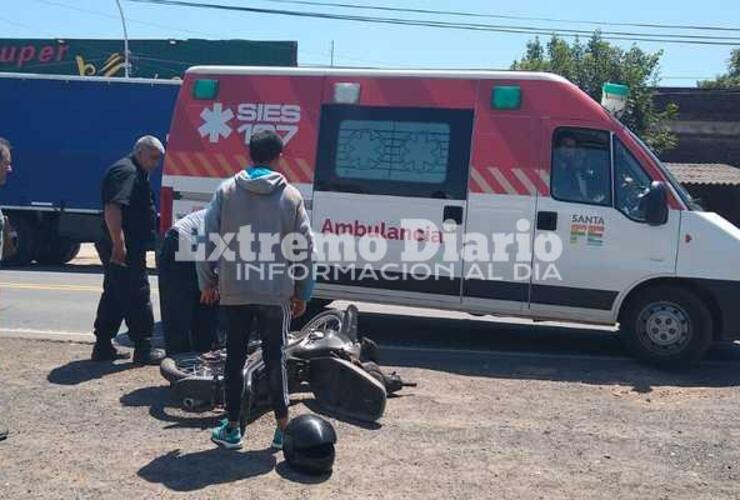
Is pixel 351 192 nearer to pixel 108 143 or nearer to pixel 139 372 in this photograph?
pixel 139 372

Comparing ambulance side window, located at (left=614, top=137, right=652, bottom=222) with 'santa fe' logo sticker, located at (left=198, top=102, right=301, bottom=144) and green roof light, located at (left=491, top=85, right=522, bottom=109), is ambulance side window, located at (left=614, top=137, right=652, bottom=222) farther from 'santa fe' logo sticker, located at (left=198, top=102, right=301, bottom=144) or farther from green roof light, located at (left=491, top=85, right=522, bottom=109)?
'santa fe' logo sticker, located at (left=198, top=102, right=301, bottom=144)

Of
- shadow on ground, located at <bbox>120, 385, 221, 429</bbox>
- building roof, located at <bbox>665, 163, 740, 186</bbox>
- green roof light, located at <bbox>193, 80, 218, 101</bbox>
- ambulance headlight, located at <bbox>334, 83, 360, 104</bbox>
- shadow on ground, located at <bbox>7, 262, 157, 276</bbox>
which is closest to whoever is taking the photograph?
shadow on ground, located at <bbox>120, 385, 221, 429</bbox>

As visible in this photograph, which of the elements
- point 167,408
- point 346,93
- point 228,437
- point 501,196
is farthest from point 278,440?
point 346,93

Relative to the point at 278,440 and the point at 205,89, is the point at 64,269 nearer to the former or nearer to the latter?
the point at 205,89

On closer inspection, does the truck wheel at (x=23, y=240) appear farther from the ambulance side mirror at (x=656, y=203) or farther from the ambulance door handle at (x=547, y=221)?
the ambulance side mirror at (x=656, y=203)

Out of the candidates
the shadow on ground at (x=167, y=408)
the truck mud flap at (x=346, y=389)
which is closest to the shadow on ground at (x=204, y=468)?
→ the shadow on ground at (x=167, y=408)

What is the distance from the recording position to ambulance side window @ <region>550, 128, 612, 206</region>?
25.2 ft

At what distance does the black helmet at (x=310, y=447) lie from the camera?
456 centimetres

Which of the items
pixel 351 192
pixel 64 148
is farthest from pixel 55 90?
pixel 351 192

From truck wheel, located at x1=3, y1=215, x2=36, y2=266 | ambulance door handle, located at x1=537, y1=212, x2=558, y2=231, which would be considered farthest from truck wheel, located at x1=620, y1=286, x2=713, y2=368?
truck wheel, located at x1=3, y1=215, x2=36, y2=266

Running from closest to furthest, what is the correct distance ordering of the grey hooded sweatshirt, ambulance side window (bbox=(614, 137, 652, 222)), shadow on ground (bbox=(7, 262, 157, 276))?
the grey hooded sweatshirt, ambulance side window (bbox=(614, 137, 652, 222)), shadow on ground (bbox=(7, 262, 157, 276))

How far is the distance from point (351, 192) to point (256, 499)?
4.34 metres

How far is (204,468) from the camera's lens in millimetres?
4668

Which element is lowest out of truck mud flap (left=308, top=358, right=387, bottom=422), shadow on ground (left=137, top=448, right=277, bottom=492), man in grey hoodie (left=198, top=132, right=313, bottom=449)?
shadow on ground (left=137, top=448, right=277, bottom=492)
